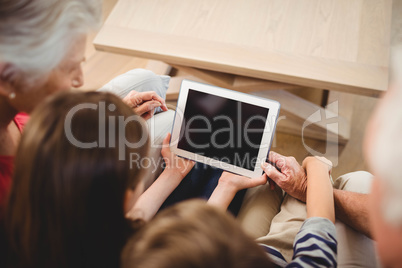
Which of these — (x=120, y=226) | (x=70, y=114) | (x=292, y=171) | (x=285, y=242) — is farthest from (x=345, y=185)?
(x=70, y=114)

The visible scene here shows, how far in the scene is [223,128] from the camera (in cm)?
95

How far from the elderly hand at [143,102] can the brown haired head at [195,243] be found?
59 cm

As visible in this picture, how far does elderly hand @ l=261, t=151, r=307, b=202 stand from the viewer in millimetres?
904

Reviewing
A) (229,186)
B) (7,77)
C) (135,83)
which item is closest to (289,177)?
(229,186)

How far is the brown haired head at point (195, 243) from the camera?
42cm

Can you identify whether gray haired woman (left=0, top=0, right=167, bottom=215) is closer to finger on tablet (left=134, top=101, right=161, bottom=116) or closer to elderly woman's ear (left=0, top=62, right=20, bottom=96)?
elderly woman's ear (left=0, top=62, right=20, bottom=96)

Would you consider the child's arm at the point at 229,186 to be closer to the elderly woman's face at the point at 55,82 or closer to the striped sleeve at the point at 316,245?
the striped sleeve at the point at 316,245

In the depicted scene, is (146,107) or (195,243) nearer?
(195,243)

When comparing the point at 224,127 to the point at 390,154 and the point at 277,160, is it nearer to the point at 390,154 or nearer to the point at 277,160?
the point at 277,160

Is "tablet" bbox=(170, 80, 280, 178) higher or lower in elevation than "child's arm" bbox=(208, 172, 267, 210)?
higher

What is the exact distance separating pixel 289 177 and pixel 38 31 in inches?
26.4

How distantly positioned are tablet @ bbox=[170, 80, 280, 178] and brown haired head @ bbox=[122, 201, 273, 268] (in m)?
0.47

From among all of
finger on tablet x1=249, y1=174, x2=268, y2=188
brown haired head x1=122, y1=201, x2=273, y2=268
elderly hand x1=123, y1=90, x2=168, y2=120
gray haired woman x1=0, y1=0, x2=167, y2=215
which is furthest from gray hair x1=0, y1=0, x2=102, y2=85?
finger on tablet x1=249, y1=174, x2=268, y2=188

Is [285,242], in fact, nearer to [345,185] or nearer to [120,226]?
[345,185]
